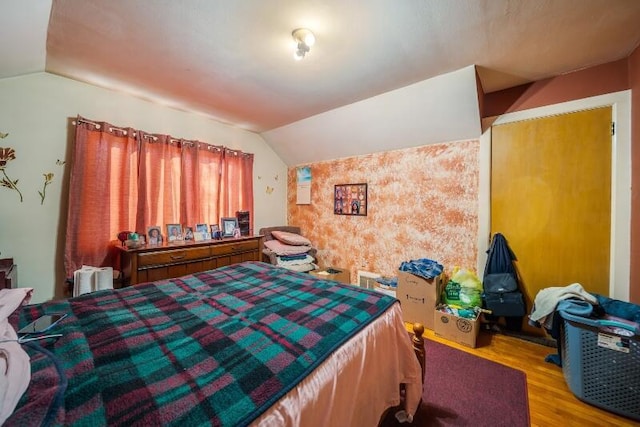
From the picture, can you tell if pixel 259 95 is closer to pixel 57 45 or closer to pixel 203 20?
pixel 203 20

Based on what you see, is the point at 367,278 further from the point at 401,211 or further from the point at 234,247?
the point at 234,247

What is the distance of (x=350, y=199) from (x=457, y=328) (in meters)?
2.06

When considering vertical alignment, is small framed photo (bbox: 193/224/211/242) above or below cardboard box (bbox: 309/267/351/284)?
above

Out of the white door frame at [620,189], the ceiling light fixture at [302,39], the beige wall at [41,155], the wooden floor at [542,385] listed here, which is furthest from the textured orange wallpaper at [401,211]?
the beige wall at [41,155]

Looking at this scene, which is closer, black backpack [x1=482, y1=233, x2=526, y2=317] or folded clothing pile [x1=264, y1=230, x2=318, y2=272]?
black backpack [x1=482, y1=233, x2=526, y2=317]

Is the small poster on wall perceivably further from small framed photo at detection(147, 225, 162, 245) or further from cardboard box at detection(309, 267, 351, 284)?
small framed photo at detection(147, 225, 162, 245)

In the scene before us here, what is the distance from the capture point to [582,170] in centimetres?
213

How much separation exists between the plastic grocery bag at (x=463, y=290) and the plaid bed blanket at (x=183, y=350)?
152 cm

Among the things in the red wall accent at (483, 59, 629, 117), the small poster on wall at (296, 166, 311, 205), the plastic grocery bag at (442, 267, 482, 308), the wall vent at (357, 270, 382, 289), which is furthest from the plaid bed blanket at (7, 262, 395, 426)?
the small poster on wall at (296, 166, 311, 205)

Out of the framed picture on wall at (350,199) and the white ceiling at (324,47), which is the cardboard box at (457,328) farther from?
the white ceiling at (324,47)

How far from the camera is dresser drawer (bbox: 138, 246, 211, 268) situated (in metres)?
2.40

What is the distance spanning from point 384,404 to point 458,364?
3.76 ft

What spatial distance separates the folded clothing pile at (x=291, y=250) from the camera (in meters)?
3.59

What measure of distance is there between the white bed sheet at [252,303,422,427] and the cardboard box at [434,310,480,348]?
1148 millimetres
